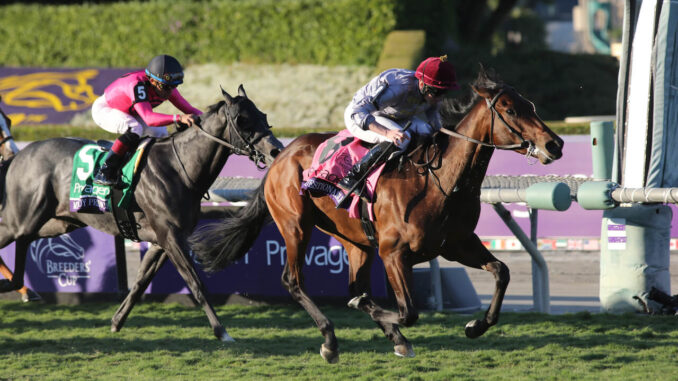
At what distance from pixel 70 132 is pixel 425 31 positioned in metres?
7.80

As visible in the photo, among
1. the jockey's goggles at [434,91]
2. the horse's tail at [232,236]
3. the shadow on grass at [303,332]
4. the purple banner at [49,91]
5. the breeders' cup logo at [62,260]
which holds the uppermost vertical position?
the purple banner at [49,91]

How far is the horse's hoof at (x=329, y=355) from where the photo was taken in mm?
5379

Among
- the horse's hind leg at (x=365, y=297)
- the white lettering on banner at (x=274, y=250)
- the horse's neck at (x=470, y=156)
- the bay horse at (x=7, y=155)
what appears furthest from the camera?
the bay horse at (x=7, y=155)

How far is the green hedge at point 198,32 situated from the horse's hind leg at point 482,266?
14.0 metres

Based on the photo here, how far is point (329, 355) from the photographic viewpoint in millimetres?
5383

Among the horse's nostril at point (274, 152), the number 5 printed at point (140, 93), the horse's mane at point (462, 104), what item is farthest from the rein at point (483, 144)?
the number 5 printed at point (140, 93)

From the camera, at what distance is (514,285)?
8430mm

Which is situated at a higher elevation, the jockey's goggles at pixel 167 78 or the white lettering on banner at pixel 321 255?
the jockey's goggles at pixel 167 78

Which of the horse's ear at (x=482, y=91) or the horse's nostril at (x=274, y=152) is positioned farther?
the horse's nostril at (x=274, y=152)

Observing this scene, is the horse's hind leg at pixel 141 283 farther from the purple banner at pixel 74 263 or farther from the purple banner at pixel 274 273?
the purple banner at pixel 74 263

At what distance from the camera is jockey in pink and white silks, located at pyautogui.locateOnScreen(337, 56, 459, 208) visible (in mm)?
5246

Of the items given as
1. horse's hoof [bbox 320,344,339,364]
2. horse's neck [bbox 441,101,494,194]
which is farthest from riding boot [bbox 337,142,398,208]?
horse's hoof [bbox 320,344,339,364]

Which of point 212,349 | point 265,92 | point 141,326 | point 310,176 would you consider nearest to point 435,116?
point 310,176

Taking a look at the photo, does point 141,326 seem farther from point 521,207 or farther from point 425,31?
point 425,31
